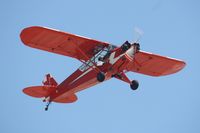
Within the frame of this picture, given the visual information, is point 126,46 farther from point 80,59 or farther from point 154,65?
point 154,65

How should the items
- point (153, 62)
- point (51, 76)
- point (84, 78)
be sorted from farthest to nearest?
1. point (51, 76)
2. point (153, 62)
3. point (84, 78)

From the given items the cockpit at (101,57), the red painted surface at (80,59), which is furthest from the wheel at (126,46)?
the cockpit at (101,57)

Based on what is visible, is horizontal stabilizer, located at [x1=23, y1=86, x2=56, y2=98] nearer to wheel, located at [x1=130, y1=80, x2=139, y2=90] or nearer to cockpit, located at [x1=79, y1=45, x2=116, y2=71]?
cockpit, located at [x1=79, y1=45, x2=116, y2=71]

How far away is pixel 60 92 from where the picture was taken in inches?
984

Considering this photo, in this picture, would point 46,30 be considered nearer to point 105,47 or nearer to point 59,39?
point 59,39

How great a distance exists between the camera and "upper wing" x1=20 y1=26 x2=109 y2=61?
22.1 m

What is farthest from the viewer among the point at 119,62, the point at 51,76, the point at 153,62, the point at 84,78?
the point at 51,76

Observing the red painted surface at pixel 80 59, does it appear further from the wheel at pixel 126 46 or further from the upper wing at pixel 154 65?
the wheel at pixel 126 46

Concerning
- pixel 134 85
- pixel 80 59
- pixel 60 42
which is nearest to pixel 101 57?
pixel 80 59

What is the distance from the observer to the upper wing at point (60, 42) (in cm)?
2211

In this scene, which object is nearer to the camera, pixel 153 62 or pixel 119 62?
pixel 119 62

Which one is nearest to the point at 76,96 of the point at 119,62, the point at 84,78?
the point at 84,78

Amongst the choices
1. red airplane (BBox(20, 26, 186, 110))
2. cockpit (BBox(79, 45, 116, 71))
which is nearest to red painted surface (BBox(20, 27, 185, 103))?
red airplane (BBox(20, 26, 186, 110))

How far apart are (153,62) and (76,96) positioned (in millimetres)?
4111
